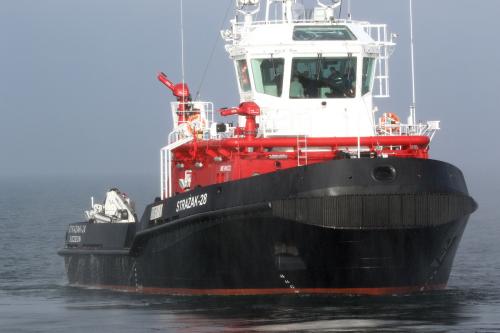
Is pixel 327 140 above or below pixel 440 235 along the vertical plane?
above

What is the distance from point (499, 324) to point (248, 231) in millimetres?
3661

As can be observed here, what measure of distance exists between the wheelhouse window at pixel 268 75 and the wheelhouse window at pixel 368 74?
4.18 feet

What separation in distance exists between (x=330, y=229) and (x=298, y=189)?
654 mm

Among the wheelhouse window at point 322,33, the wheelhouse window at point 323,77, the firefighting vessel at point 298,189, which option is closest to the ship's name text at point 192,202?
the firefighting vessel at point 298,189

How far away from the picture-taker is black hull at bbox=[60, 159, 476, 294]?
17.5m

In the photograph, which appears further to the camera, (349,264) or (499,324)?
(349,264)

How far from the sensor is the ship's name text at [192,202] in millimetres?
19203

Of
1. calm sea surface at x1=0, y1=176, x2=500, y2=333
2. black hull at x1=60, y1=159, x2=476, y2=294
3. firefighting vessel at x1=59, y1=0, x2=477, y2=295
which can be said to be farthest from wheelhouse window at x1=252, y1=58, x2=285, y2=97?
calm sea surface at x1=0, y1=176, x2=500, y2=333

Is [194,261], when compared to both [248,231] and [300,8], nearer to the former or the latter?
[248,231]

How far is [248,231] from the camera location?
18375 millimetres

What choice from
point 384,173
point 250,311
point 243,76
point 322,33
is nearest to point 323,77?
point 322,33

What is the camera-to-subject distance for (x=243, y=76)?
21094 mm

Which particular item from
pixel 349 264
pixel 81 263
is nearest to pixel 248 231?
pixel 349 264

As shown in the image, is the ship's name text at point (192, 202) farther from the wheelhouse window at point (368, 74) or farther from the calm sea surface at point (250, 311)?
the wheelhouse window at point (368, 74)
